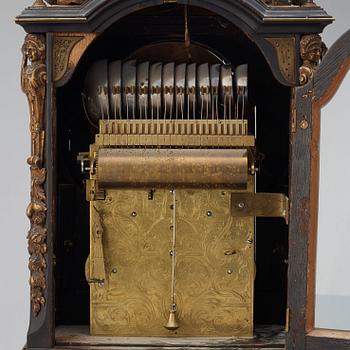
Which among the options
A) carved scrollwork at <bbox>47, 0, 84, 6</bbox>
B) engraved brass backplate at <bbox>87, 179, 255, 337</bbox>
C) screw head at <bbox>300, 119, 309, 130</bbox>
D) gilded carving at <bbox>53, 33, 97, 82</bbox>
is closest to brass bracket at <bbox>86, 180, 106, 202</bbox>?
engraved brass backplate at <bbox>87, 179, 255, 337</bbox>

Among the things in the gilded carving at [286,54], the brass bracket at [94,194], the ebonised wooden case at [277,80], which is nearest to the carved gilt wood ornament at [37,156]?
the ebonised wooden case at [277,80]

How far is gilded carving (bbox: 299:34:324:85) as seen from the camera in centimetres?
374

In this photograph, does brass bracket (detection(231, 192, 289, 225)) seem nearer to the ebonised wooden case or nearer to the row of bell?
the ebonised wooden case

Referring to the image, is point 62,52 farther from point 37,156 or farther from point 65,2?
point 37,156

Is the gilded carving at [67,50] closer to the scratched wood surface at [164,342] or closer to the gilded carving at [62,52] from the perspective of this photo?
the gilded carving at [62,52]

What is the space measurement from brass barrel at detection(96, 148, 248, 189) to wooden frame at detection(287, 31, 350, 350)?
0.79 feet

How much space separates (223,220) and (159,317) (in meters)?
0.43

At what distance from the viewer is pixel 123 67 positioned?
13.4ft

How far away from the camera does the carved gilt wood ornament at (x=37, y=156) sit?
12.5ft

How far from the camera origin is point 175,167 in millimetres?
3891

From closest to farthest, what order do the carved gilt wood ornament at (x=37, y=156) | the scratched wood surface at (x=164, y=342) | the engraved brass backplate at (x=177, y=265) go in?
the carved gilt wood ornament at (x=37, y=156) < the scratched wood surface at (x=164, y=342) < the engraved brass backplate at (x=177, y=265)

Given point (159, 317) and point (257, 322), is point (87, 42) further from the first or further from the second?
point (257, 322)

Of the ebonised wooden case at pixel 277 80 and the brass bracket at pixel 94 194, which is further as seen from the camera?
the brass bracket at pixel 94 194

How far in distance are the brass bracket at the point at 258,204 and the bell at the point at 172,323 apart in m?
0.43
